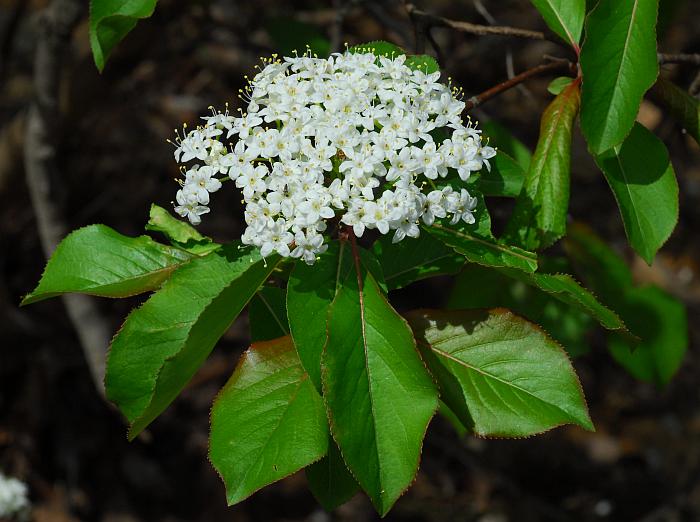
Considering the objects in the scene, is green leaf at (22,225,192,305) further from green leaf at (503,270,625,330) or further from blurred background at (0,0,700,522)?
blurred background at (0,0,700,522)

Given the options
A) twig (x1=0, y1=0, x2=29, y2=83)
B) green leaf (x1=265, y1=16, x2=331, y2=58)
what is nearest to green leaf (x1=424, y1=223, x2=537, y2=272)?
green leaf (x1=265, y1=16, x2=331, y2=58)

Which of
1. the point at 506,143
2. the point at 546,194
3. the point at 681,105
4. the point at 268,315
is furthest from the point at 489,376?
the point at 506,143

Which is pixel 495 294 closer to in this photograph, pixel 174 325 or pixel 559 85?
pixel 559 85

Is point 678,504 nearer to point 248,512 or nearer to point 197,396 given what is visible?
point 248,512

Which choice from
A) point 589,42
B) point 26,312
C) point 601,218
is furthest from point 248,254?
point 601,218

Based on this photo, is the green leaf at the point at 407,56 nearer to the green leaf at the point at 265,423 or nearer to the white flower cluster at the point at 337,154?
the white flower cluster at the point at 337,154
